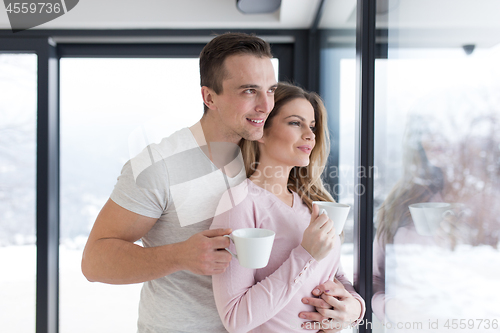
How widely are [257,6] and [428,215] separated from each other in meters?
1.39

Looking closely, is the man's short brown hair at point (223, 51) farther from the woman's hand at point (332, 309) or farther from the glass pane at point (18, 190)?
the glass pane at point (18, 190)

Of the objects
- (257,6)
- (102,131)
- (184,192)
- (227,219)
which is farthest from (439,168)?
(102,131)

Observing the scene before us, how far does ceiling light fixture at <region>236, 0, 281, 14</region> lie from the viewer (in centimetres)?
154

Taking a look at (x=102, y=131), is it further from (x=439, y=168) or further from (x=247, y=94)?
(x=439, y=168)

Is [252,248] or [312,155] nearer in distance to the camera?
[252,248]

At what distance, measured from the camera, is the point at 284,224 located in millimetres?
935

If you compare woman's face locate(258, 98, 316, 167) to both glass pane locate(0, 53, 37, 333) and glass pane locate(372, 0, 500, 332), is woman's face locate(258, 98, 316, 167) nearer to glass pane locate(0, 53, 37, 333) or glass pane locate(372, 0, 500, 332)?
glass pane locate(372, 0, 500, 332)

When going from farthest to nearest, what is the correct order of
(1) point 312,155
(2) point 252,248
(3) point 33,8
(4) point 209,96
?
(3) point 33,8
(1) point 312,155
(4) point 209,96
(2) point 252,248

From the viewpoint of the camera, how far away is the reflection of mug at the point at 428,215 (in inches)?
23.0

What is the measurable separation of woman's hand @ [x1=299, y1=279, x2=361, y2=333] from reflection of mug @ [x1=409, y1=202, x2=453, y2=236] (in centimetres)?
34

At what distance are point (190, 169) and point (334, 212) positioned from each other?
1.50 feet

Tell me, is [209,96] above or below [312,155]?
above

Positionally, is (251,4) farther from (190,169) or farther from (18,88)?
(18,88)

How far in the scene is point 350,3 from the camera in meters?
1.13
